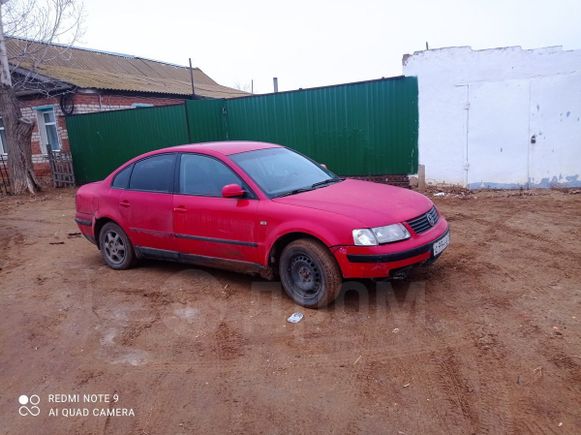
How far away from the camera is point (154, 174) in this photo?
535 cm

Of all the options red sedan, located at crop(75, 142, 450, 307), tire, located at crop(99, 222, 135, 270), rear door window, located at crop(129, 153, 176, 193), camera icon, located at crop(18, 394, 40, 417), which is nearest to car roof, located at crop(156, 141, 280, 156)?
red sedan, located at crop(75, 142, 450, 307)

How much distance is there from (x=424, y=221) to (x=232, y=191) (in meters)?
1.83

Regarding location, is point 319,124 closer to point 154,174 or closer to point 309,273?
point 154,174

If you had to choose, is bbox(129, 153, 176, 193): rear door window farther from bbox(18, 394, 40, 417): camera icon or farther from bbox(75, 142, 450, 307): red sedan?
bbox(18, 394, 40, 417): camera icon

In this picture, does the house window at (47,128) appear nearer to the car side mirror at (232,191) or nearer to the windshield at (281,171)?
the windshield at (281,171)

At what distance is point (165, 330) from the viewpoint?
409 centimetres

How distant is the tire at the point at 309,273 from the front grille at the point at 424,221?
2.58 ft

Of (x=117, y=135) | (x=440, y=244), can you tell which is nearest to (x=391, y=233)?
(x=440, y=244)

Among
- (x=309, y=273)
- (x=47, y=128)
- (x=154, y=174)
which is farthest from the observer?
(x=47, y=128)

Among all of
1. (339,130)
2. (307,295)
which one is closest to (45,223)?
(339,130)

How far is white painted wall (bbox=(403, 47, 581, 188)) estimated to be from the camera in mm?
8938

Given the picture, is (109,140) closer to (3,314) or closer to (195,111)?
(195,111)

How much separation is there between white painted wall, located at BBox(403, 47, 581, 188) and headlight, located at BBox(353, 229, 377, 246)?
6.58 metres

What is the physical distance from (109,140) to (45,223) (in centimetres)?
524
